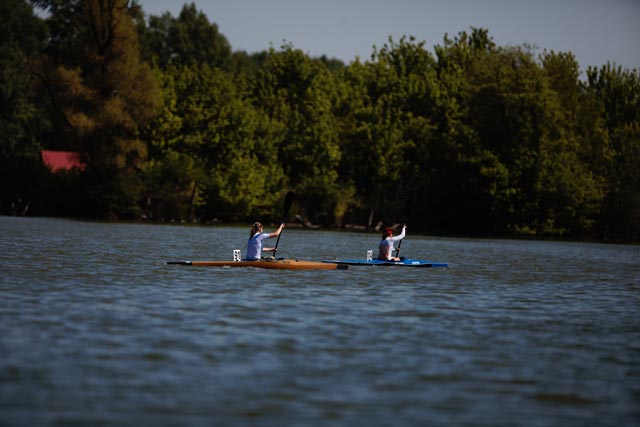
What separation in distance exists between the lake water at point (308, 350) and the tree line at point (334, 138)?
51.3 meters


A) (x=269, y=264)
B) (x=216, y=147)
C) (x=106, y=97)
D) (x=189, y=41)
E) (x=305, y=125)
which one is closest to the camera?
(x=269, y=264)

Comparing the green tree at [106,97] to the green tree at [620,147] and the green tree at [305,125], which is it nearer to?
the green tree at [305,125]

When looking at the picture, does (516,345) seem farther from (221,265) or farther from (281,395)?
(221,265)

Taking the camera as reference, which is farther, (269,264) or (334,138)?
(334,138)

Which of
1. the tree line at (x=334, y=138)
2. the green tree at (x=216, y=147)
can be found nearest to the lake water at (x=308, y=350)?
the tree line at (x=334, y=138)

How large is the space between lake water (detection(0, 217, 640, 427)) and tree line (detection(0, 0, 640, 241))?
51335 millimetres

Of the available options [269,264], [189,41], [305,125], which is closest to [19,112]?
[305,125]

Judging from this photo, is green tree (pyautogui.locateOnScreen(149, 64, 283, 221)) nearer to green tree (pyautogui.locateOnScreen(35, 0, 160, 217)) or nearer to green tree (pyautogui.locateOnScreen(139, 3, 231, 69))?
green tree (pyautogui.locateOnScreen(35, 0, 160, 217))

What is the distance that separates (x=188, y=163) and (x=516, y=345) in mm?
70389

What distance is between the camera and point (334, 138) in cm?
9138

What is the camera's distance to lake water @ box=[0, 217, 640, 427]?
1089 centimetres

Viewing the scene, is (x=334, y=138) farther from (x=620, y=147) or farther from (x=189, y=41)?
(x=189, y=41)

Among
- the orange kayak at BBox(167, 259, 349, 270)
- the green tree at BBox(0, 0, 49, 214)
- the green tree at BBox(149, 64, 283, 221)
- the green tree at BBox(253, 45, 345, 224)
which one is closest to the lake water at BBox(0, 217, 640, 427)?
the orange kayak at BBox(167, 259, 349, 270)

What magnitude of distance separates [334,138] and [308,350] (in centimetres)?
7711
